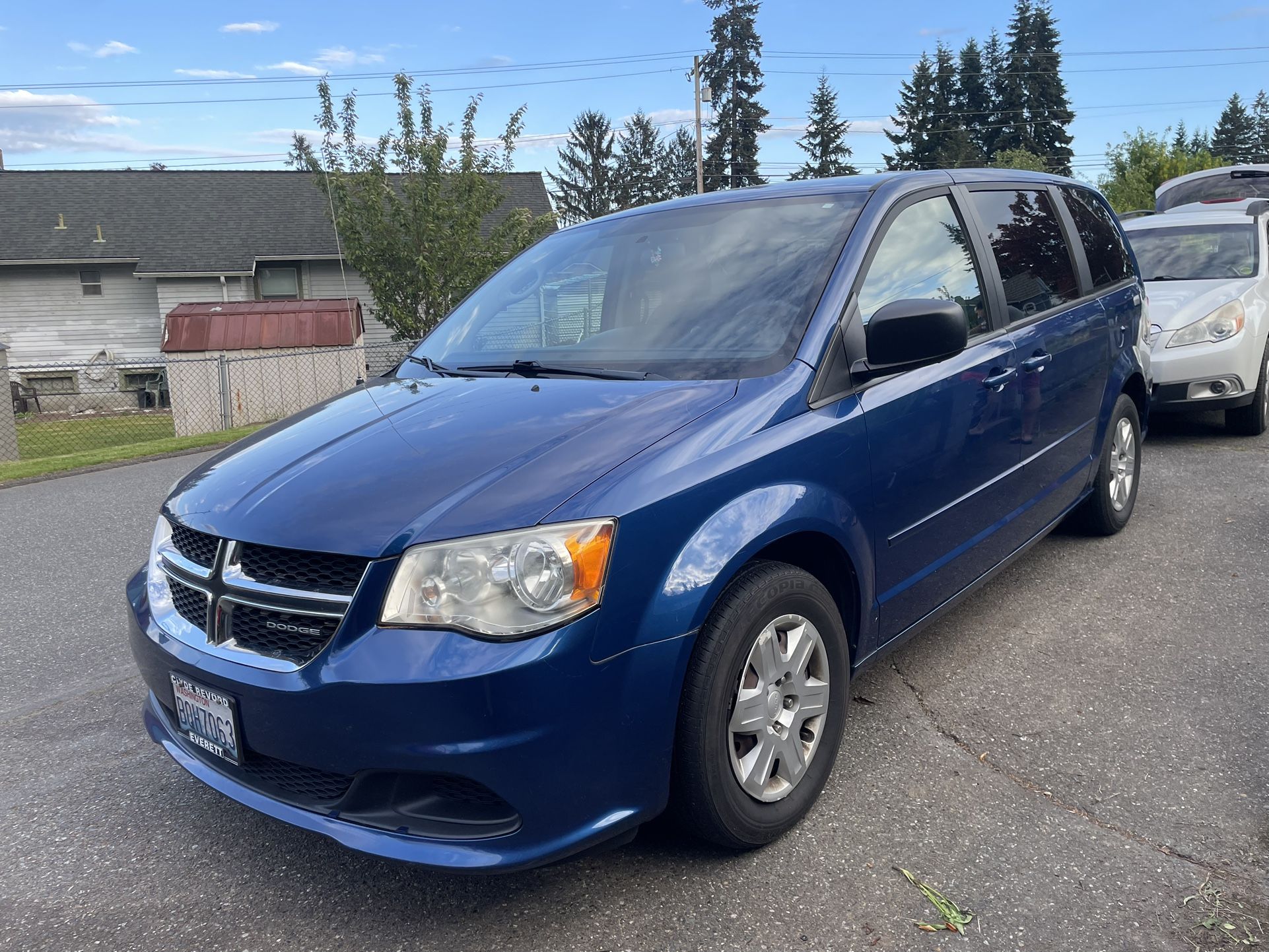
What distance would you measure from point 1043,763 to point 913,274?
1667 mm

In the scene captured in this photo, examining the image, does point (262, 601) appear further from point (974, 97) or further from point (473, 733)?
point (974, 97)

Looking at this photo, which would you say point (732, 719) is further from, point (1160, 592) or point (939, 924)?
point (1160, 592)

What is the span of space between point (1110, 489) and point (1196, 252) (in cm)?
451

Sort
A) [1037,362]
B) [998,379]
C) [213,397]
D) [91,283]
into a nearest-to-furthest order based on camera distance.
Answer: [998,379] < [1037,362] < [213,397] < [91,283]

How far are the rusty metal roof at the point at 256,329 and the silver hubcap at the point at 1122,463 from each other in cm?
1736

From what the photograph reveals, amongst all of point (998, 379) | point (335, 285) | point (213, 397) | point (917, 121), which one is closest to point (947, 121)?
point (917, 121)

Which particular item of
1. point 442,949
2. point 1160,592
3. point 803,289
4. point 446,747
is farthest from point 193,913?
point 1160,592

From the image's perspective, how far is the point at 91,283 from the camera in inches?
1115

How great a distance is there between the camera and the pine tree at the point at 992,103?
65188 mm

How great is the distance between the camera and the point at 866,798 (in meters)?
2.91

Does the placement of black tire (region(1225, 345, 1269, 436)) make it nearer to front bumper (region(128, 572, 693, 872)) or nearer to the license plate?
front bumper (region(128, 572, 693, 872))

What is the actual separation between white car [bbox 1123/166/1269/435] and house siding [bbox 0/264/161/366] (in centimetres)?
2703

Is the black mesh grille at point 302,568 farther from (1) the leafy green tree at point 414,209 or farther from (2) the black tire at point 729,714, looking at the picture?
(1) the leafy green tree at point 414,209

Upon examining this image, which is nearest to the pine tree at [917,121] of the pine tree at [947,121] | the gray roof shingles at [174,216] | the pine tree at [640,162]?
the pine tree at [947,121]
